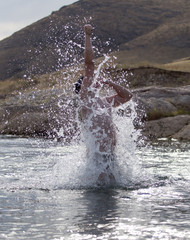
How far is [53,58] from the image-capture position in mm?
115500

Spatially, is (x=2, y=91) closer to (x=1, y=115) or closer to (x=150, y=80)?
(x=150, y=80)

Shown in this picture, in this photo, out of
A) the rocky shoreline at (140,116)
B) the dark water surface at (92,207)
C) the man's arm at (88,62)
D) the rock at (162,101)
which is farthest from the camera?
the rock at (162,101)

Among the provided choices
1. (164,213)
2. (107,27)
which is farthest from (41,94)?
(107,27)

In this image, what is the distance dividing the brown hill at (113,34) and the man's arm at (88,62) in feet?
316

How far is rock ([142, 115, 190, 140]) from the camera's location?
22788 mm

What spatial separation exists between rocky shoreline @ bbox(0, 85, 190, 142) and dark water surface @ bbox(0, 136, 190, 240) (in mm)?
11357

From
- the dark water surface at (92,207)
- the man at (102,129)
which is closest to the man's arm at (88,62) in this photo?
the man at (102,129)

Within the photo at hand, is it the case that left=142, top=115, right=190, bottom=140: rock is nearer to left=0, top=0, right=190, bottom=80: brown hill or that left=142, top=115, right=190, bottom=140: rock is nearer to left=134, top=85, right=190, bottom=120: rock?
left=134, top=85, right=190, bottom=120: rock

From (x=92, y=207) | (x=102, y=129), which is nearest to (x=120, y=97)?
(x=102, y=129)

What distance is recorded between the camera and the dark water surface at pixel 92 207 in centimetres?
616

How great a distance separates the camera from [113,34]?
14350 centimetres

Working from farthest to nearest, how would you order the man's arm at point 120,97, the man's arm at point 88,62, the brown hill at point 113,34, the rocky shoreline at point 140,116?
the brown hill at point 113,34 < the rocky shoreline at point 140,116 < the man's arm at point 120,97 < the man's arm at point 88,62

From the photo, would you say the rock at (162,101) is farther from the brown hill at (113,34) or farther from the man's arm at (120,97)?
the brown hill at (113,34)

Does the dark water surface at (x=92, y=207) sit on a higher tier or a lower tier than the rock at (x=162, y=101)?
lower
